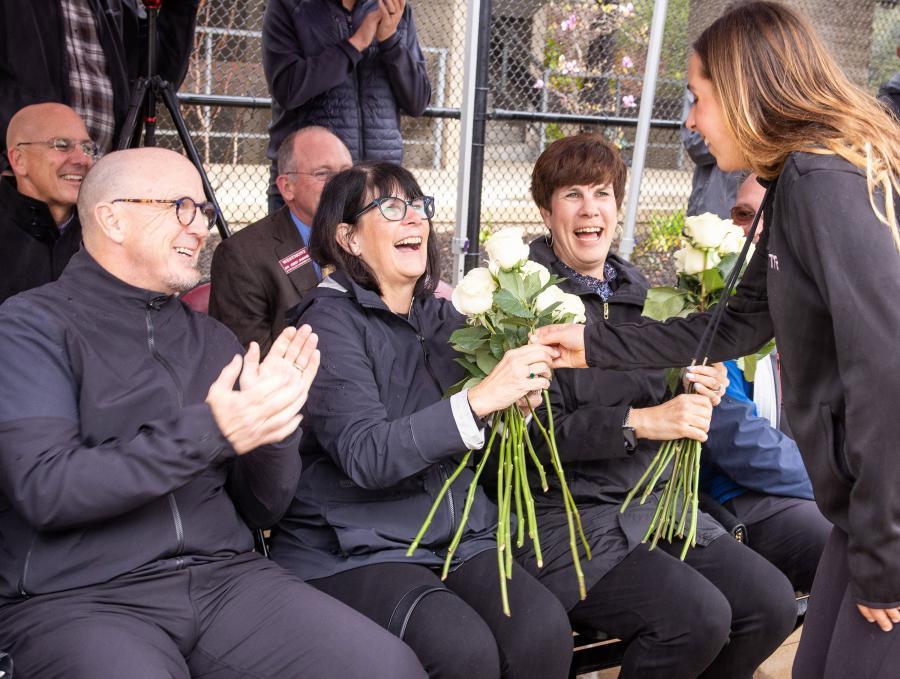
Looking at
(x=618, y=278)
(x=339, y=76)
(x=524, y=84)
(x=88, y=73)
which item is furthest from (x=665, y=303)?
(x=524, y=84)

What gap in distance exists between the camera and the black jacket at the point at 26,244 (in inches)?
128

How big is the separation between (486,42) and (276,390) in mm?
2484

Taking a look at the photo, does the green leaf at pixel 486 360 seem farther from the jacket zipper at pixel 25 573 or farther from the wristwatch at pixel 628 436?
the jacket zipper at pixel 25 573

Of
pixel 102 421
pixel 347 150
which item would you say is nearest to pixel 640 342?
pixel 102 421

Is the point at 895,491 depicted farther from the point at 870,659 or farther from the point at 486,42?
the point at 486,42

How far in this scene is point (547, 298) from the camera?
8.34ft

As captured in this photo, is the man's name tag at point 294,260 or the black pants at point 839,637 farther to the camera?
the man's name tag at point 294,260

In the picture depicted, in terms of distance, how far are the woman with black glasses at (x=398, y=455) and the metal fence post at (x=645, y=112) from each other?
1.61 m

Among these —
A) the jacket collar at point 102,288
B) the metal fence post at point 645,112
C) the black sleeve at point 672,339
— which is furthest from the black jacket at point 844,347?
the metal fence post at point 645,112

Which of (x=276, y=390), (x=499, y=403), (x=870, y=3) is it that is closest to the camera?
(x=276, y=390)

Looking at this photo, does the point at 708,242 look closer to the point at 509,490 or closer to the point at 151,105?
the point at 509,490

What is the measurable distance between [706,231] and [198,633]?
5.77 feet

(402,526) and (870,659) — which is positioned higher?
(870,659)

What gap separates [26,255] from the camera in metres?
3.26
